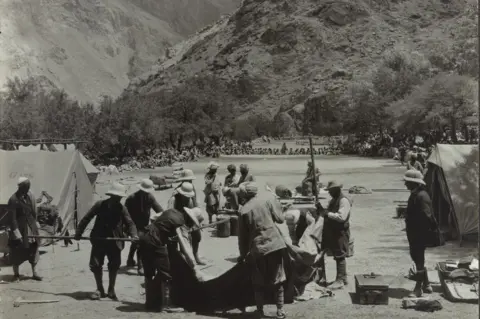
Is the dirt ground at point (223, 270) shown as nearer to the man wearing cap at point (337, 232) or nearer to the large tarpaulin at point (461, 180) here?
the man wearing cap at point (337, 232)

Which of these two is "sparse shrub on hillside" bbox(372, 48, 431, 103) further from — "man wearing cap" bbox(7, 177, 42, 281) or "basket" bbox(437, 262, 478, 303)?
"man wearing cap" bbox(7, 177, 42, 281)

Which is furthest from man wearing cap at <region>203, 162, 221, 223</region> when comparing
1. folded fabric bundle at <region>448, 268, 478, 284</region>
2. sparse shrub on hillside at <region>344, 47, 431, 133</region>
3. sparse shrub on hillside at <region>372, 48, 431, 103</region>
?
sparse shrub on hillside at <region>372, 48, 431, 103</region>

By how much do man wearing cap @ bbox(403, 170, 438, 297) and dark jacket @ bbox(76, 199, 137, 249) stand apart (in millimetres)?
3745

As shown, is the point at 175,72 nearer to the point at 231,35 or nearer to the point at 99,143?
the point at 231,35

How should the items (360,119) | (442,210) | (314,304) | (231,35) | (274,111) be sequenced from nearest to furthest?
(314,304) < (442,210) < (360,119) < (274,111) < (231,35)

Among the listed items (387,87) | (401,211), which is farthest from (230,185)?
(387,87)

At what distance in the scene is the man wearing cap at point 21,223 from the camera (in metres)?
9.13

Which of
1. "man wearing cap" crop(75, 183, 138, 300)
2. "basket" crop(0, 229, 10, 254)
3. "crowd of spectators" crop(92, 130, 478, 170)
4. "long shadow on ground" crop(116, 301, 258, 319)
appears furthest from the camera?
"crowd of spectators" crop(92, 130, 478, 170)

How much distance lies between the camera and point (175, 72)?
476 feet

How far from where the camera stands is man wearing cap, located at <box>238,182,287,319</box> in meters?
7.21

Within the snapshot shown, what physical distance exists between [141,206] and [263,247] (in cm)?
320

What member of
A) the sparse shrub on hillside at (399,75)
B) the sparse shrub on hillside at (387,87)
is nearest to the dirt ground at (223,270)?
the sparse shrub on hillside at (387,87)

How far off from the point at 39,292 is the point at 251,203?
11.9 feet

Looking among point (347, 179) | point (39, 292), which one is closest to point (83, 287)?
point (39, 292)
